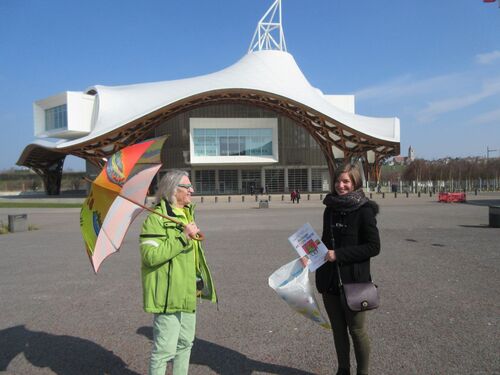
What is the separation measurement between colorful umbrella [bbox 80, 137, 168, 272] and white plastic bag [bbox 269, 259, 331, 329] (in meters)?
1.18

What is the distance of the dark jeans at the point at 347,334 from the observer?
3.07 m

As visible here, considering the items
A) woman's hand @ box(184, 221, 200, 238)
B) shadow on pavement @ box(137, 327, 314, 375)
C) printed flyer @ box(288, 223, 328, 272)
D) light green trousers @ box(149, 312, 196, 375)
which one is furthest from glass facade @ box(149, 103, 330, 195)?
woman's hand @ box(184, 221, 200, 238)

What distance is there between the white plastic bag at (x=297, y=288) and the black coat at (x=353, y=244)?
167 mm

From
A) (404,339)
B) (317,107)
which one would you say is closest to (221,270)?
(404,339)

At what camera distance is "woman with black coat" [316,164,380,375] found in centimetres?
302

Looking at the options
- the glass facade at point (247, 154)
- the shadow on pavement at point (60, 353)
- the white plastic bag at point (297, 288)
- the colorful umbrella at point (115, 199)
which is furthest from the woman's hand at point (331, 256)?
the glass facade at point (247, 154)

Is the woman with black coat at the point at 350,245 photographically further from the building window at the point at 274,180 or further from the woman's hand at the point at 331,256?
the building window at the point at 274,180

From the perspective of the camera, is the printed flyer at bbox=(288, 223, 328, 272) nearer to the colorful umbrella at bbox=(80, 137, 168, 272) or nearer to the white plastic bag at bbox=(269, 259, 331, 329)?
the white plastic bag at bbox=(269, 259, 331, 329)

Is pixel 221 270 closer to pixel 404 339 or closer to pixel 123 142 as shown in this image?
pixel 404 339

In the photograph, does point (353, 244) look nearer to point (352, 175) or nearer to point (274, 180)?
point (352, 175)

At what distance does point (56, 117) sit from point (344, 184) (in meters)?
53.0

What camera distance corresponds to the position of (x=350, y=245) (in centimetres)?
305

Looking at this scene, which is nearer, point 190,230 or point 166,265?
point 190,230

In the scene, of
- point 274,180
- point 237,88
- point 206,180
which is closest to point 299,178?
point 274,180
